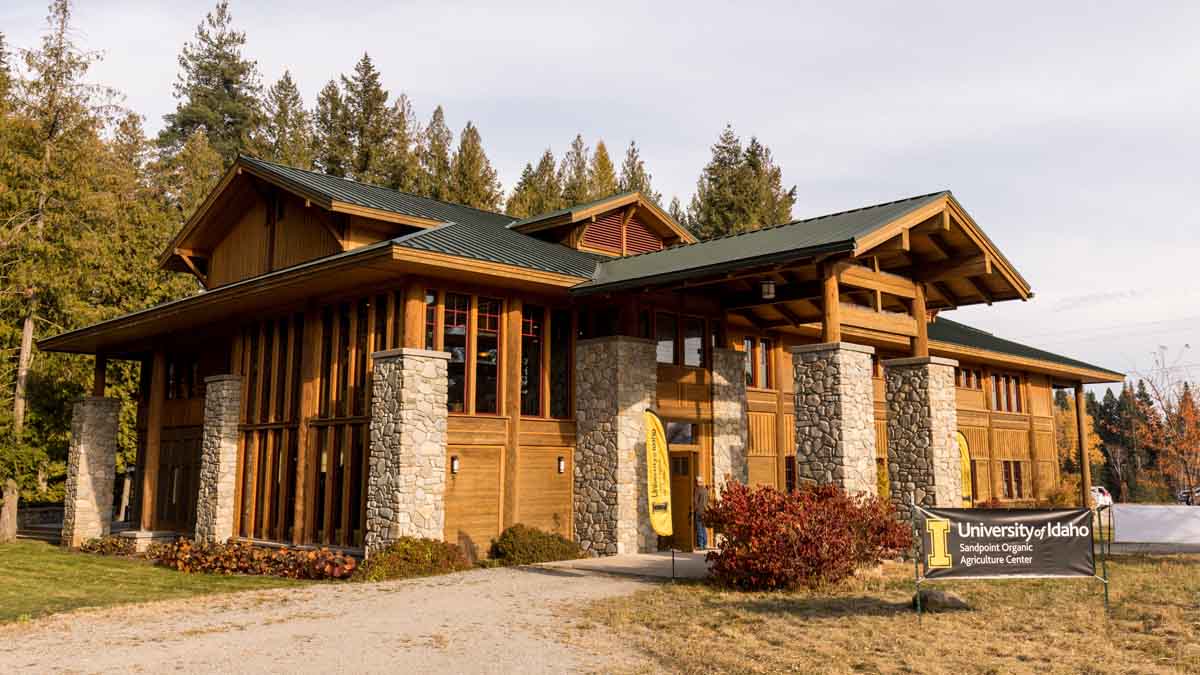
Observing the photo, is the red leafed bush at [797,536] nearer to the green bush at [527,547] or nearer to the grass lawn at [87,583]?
the green bush at [527,547]

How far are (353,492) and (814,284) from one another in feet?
32.1

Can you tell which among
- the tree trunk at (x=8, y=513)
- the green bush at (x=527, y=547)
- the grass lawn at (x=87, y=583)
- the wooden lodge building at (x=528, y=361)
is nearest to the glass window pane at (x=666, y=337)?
the wooden lodge building at (x=528, y=361)

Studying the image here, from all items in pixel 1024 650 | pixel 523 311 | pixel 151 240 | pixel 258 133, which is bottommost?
pixel 1024 650

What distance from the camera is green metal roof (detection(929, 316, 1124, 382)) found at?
1155 inches

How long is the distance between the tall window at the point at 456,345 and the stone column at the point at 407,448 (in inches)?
28.5

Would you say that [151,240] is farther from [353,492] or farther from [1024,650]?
[1024,650]

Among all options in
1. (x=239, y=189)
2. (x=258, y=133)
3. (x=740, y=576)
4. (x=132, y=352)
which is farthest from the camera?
(x=258, y=133)

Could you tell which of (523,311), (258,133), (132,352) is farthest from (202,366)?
(258,133)

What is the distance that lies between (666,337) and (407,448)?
650cm

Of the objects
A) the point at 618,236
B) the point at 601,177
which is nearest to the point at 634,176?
the point at 601,177

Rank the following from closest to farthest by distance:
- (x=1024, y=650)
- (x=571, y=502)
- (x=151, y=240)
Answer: (x=1024, y=650) → (x=571, y=502) → (x=151, y=240)

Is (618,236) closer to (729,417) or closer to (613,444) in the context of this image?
(729,417)

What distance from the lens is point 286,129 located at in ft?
166

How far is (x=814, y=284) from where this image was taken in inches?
700
